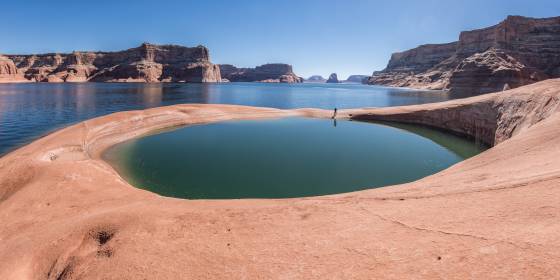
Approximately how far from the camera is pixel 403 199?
8.49 m

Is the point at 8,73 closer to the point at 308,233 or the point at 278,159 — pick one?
the point at 278,159

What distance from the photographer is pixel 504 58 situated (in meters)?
102

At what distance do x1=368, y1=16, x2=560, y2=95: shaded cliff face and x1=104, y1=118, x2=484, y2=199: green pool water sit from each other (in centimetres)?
7659

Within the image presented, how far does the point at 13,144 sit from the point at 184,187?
1976 centimetres

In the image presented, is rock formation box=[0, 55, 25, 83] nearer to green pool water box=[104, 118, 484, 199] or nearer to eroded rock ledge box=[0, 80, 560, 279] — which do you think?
green pool water box=[104, 118, 484, 199]

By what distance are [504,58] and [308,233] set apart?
126 meters

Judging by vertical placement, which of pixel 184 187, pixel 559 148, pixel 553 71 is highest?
pixel 553 71

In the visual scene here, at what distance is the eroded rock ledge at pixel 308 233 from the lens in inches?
202

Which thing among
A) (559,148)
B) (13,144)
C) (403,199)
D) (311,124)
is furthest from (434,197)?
(13,144)

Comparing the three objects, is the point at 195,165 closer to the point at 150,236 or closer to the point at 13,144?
the point at 150,236

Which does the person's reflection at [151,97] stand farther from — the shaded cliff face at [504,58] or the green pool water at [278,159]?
the shaded cliff face at [504,58]

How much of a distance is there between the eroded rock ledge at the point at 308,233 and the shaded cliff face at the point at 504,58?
94720 mm

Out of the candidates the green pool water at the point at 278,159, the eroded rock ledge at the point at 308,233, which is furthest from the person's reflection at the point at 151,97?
the eroded rock ledge at the point at 308,233

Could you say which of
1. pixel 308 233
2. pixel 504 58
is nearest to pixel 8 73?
pixel 308 233
